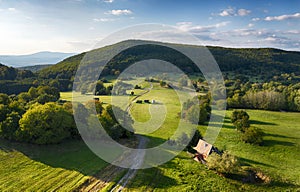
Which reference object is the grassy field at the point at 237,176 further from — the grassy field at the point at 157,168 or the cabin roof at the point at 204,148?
the cabin roof at the point at 204,148

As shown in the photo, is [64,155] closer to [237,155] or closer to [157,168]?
[157,168]

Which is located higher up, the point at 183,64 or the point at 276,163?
the point at 183,64

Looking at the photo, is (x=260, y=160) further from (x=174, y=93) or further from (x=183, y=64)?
(x=183, y=64)

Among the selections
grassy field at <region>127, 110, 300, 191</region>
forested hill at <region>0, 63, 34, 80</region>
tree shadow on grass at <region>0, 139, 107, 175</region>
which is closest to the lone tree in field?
grassy field at <region>127, 110, 300, 191</region>

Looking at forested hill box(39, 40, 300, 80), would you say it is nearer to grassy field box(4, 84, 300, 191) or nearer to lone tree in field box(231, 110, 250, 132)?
lone tree in field box(231, 110, 250, 132)

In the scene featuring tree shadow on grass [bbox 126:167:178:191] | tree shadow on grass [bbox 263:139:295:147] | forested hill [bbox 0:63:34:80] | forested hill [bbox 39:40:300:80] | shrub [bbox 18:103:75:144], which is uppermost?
forested hill [bbox 39:40:300:80]

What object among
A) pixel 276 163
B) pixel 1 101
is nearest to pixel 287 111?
pixel 276 163
